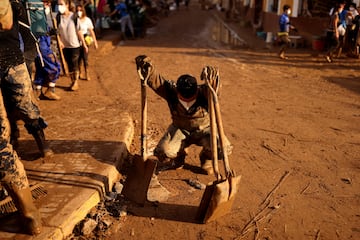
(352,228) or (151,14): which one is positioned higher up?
(151,14)

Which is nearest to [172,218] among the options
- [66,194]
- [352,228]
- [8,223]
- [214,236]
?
[214,236]

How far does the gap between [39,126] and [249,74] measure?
610 cm

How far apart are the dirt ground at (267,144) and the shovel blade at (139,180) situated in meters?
0.11

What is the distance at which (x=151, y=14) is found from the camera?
23.4 meters

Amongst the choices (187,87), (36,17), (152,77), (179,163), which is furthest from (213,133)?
(36,17)

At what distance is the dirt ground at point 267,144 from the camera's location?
3240mm

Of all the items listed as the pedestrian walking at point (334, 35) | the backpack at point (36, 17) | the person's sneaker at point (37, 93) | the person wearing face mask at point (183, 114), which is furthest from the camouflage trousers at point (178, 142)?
the pedestrian walking at point (334, 35)

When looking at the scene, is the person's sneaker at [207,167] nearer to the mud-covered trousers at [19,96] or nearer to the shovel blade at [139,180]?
the shovel blade at [139,180]

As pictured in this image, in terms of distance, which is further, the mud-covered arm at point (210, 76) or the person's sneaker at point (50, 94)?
the person's sneaker at point (50, 94)

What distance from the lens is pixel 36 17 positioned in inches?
215

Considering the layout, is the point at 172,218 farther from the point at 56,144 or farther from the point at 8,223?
the point at 56,144

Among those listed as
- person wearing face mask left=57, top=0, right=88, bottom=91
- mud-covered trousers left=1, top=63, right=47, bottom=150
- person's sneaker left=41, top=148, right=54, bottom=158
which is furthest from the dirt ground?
mud-covered trousers left=1, top=63, right=47, bottom=150

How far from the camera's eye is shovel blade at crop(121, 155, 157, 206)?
3.53m

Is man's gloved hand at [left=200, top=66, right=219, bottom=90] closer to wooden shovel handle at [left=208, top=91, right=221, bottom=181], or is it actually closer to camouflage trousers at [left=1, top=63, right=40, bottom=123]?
wooden shovel handle at [left=208, top=91, right=221, bottom=181]
